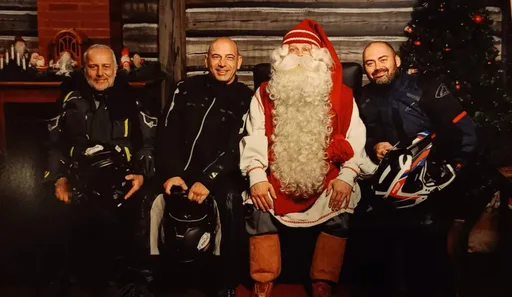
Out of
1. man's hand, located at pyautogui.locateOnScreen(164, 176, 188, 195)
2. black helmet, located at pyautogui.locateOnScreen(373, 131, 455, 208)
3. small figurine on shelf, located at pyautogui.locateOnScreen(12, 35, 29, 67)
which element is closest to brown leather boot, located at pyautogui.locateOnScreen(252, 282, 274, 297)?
man's hand, located at pyautogui.locateOnScreen(164, 176, 188, 195)

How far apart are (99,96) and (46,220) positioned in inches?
29.7

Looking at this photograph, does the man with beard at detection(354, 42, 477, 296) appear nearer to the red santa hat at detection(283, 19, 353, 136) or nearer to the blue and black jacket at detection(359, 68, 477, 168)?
the blue and black jacket at detection(359, 68, 477, 168)

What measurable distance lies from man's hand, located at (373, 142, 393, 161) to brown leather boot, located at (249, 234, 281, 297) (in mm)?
642

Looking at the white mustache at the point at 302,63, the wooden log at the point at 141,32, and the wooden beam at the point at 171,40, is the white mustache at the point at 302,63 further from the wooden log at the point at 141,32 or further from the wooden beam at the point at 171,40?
the wooden log at the point at 141,32

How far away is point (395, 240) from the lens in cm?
302

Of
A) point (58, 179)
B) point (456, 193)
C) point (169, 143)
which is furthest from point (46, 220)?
point (456, 193)

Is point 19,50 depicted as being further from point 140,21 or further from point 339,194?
point 339,194

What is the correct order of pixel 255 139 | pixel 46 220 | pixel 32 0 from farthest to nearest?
pixel 32 0
pixel 46 220
pixel 255 139

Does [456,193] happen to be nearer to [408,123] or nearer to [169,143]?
[408,123]

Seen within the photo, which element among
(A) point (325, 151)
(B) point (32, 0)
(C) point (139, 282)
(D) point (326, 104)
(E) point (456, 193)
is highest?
(B) point (32, 0)

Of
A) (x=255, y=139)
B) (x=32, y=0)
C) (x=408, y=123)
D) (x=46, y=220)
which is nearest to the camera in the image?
(x=255, y=139)

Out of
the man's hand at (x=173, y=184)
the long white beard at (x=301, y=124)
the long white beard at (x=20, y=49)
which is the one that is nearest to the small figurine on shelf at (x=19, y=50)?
the long white beard at (x=20, y=49)

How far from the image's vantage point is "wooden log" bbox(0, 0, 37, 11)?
4.06 meters

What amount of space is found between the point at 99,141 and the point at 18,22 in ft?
4.97
